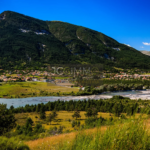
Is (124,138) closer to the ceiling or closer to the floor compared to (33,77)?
closer to the floor

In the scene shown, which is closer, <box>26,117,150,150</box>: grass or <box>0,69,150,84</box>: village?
<box>26,117,150,150</box>: grass

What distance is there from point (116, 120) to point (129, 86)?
74201 mm

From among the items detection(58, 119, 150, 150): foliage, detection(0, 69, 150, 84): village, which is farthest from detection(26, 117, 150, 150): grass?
detection(0, 69, 150, 84): village

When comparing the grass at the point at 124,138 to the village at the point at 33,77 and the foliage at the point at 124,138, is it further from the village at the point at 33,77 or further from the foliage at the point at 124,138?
the village at the point at 33,77

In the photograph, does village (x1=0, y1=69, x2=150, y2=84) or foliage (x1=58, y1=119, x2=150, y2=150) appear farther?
village (x1=0, y1=69, x2=150, y2=84)

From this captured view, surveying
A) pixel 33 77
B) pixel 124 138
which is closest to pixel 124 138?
pixel 124 138

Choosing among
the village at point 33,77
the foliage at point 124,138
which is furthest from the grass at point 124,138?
the village at point 33,77

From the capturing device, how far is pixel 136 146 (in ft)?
8.95

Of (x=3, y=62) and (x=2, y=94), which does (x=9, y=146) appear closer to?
(x=2, y=94)

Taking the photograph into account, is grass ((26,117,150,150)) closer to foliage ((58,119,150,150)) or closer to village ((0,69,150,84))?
foliage ((58,119,150,150))

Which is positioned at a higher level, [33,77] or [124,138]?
[33,77]

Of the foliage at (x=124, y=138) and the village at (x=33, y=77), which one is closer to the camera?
the foliage at (x=124, y=138)

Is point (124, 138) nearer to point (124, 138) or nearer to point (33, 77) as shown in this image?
point (124, 138)

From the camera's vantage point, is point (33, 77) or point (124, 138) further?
point (33, 77)
